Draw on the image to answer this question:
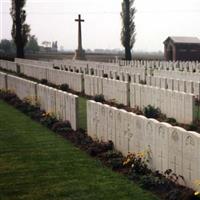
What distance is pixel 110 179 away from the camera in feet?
22.2

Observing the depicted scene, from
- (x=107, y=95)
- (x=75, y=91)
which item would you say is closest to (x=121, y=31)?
(x=75, y=91)

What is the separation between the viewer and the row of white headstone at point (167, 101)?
11055mm

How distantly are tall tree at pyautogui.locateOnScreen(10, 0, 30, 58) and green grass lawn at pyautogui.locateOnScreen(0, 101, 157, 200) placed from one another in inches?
1316

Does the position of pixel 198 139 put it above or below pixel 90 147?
above

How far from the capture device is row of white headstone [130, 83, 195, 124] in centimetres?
1105

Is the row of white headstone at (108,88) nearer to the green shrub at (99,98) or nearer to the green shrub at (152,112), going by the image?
the green shrub at (99,98)

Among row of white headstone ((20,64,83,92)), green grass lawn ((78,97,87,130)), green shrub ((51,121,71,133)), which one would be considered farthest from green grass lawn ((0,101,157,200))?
row of white headstone ((20,64,83,92))

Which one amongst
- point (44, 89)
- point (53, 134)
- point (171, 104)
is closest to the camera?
point (53, 134)

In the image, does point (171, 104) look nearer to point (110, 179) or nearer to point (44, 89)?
point (44, 89)

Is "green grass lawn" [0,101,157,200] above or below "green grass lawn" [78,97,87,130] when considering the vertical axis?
below

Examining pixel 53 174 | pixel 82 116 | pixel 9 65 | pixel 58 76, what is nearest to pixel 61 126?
pixel 82 116

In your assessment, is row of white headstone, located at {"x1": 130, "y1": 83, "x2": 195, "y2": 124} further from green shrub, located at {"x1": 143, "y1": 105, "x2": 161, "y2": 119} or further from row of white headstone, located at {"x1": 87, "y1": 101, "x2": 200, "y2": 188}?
row of white headstone, located at {"x1": 87, "y1": 101, "x2": 200, "y2": 188}

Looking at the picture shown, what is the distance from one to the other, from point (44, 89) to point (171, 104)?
3.51 meters

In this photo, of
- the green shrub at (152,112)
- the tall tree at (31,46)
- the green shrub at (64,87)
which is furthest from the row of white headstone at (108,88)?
the tall tree at (31,46)
